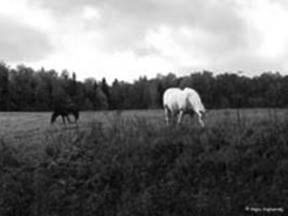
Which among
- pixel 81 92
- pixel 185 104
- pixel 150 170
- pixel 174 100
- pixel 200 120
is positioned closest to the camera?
pixel 150 170

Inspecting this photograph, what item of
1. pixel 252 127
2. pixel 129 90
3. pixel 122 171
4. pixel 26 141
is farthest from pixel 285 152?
pixel 129 90

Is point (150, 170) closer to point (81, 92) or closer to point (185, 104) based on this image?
point (185, 104)

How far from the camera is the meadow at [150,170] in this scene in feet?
36.1

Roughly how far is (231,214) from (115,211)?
2917 mm

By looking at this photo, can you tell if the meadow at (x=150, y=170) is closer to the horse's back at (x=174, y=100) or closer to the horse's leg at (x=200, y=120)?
the horse's leg at (x=200, y=120)

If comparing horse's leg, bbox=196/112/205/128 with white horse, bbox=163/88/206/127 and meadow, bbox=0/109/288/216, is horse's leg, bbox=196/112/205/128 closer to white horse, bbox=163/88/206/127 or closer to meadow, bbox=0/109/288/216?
white horse, bbox=163/88/206/127

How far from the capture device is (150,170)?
517 inches

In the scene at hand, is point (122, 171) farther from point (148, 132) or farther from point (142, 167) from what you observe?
point (148, 132)

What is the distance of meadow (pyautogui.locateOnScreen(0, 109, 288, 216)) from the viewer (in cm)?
1101

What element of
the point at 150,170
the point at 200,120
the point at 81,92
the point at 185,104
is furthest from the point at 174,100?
the point at 81,92

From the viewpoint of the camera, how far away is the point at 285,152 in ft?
42.9

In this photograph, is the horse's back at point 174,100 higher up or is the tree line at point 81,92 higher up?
the tree line at point 81,92

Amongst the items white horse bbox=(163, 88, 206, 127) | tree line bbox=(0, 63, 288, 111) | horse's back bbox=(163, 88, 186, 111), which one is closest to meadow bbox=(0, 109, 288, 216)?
white horse bbox=(163, 88, 206, 127)

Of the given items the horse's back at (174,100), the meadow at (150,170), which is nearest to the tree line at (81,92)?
the horse's back at (174,100)
